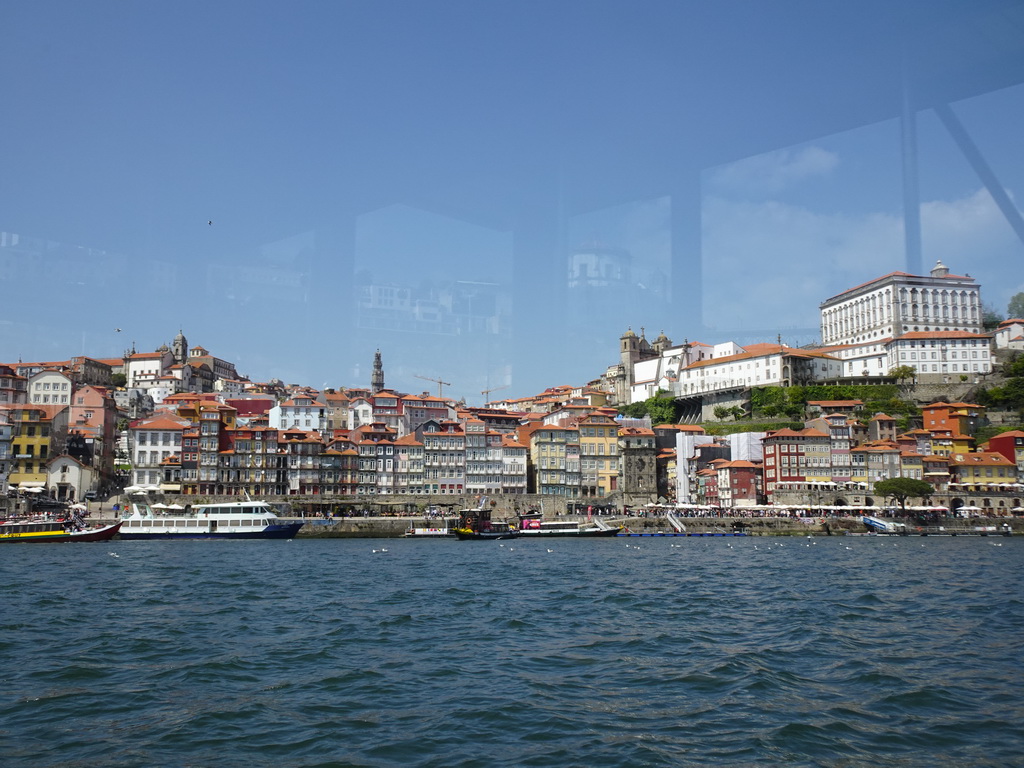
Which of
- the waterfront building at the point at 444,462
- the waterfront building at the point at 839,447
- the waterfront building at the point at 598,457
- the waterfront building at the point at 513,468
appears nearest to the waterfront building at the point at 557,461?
the waterfront building at the point at 598,457

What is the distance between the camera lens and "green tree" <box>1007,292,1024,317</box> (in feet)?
281

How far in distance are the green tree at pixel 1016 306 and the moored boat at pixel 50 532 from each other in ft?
265

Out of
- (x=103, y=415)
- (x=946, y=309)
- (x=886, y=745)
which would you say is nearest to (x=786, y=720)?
(x=886, y=745)

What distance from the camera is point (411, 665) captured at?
13922 millimetres

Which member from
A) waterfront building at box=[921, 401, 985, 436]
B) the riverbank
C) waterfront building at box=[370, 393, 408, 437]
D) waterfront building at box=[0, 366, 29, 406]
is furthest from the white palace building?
waterfront building at box=[0, 366, 29, 406]

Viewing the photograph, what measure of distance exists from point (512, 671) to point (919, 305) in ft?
265

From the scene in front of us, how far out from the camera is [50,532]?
1833 inches

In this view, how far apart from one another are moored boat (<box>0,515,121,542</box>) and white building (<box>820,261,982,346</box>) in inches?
2720

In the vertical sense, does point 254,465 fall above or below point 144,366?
below

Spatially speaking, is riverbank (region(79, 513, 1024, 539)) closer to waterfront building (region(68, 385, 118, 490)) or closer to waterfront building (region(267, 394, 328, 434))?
waterfront building (region(68, 385, 118, 490))

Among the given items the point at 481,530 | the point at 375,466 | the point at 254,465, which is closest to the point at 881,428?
the point at 481,530

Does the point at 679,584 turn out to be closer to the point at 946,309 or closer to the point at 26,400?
the point at 26,400

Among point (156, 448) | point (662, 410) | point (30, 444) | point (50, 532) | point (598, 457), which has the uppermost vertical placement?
point (662, 410)

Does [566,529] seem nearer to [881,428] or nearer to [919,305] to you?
[881,428]
